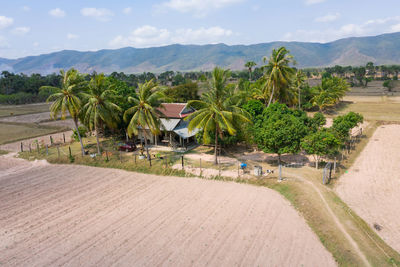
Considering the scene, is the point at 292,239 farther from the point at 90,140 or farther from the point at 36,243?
the point at 90,140

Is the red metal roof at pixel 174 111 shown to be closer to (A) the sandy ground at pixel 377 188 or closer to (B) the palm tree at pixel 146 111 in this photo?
(B) the palm tree at pixel 146 111

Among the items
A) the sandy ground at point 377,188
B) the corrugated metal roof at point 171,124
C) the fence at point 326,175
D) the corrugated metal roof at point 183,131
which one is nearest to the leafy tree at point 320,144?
the fence at point 326,175

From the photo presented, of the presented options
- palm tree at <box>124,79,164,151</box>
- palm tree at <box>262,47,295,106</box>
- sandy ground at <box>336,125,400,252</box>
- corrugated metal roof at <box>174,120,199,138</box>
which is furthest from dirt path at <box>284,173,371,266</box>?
palm tree at <box>262,47,295,106</box>

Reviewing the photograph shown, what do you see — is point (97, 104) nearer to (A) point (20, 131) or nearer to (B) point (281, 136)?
(B) point (281, 136)

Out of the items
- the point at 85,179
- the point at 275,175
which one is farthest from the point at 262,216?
the point at 85,179

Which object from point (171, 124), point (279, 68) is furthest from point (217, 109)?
point (279, 68)

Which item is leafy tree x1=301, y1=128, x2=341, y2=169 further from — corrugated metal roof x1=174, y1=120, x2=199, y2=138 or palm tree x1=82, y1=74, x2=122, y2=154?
palm tree x1=82, y1=74, x2=122, y2=154

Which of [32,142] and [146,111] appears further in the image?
[32,142]
